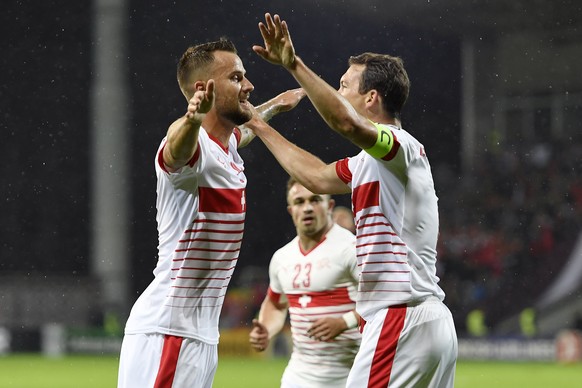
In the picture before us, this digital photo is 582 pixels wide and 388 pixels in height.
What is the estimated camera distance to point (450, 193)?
2177 cm

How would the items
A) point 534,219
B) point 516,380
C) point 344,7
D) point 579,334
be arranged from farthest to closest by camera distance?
point 534,219
point 344,7
point 579,334
point 516,380

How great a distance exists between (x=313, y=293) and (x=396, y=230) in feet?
6.79

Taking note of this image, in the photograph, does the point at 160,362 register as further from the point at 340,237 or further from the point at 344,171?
the point at 340,237

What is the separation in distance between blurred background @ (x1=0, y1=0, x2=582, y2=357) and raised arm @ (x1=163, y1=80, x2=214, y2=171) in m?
13.0

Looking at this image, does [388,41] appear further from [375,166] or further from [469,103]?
[375,166]

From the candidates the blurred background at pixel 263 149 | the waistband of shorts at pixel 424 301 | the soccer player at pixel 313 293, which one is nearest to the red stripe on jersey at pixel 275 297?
the soccer player at pixel 313 293

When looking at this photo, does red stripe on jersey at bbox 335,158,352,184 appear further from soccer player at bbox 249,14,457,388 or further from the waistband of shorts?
the waistband of shorts

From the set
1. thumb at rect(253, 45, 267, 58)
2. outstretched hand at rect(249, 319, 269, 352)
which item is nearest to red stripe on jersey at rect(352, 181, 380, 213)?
thumb at rect(253, 45, 267, 58)

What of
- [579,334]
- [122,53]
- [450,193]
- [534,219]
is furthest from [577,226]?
[122,53]

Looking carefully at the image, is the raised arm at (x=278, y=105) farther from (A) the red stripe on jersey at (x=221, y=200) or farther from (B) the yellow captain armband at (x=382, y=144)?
(B) the yellow captain armband at (x=382, y=144)

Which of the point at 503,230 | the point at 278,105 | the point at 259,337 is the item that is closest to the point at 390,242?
the point at 278,105

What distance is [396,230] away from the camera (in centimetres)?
421

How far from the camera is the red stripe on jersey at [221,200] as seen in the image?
4227 mm

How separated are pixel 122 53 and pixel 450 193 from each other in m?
7.27
